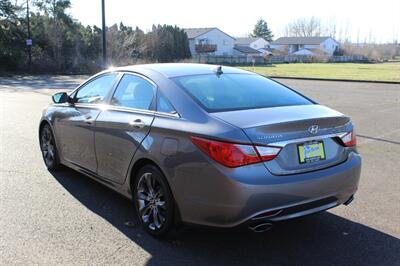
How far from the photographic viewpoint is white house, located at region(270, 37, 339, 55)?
123 m

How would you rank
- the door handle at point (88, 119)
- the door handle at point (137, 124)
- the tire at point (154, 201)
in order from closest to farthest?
the tire at point (154, 201) < the door handle at point (137, 124) < the door handle at point (88, 119)

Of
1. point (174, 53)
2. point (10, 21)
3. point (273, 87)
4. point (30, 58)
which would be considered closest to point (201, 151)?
point (273, 87)

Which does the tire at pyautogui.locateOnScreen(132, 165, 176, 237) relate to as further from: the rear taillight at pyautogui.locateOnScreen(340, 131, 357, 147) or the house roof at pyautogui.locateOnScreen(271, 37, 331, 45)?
the house roof at pyautogui.locateOnScreen(271, 37, 331, 45)

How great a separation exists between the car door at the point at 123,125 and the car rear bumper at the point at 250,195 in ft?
2.84

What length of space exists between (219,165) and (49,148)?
383 cm

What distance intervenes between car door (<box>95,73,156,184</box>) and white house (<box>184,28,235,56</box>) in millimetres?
81922

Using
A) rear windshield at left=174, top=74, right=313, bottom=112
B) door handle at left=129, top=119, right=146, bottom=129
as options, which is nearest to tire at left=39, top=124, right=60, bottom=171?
door handle at left=129, top=119, right=146, bottom=129

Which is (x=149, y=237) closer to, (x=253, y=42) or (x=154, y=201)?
(x=154, y=201)

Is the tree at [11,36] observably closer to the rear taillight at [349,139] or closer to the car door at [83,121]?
the car door at [83,121]

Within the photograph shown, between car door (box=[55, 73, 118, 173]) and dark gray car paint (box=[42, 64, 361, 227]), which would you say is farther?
car door (box=[55, 73, 118, 173])

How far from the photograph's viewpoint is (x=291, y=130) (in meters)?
3.74

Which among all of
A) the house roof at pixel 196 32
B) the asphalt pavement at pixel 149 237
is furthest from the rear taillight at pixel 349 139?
the house roof at pixel 196 32

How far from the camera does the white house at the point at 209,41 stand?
87.0m

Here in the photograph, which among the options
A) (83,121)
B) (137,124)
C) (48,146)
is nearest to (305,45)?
(48,146)
